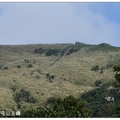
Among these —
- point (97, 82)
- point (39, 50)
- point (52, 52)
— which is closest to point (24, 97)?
point (97, 82)

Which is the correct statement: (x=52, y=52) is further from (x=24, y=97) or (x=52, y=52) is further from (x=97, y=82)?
(x=24, y=97)

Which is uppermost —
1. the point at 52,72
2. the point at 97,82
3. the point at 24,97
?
the point at 52,72

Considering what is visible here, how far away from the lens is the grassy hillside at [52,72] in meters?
52.5

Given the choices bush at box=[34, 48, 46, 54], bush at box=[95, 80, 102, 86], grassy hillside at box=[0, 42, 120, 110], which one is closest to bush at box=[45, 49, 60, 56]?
grassy hillside at box=[0, 42, 120, 110]

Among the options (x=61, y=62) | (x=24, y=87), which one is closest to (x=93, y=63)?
(x=61, y=62)

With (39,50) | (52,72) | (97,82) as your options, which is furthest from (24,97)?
(39,50)

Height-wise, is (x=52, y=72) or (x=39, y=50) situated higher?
(x=39, y=50)

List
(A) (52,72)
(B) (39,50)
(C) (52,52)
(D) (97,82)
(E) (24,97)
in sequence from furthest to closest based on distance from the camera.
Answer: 1. (B) (39,50)
2. (C) (52,52)
3. (A) (52,72)
4. (D) (97,82)
5. (E) (24,97)

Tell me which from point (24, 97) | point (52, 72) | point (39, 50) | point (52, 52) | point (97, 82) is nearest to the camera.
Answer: point (24, 97)

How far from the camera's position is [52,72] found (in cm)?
6162

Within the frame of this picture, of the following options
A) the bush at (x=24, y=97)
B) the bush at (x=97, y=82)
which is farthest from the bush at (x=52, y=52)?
the bush at (x=24, y=97)

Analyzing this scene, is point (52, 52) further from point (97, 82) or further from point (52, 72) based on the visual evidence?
point (97, 82)

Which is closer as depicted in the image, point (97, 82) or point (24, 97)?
point (24, 97)

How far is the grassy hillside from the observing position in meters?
52.5
